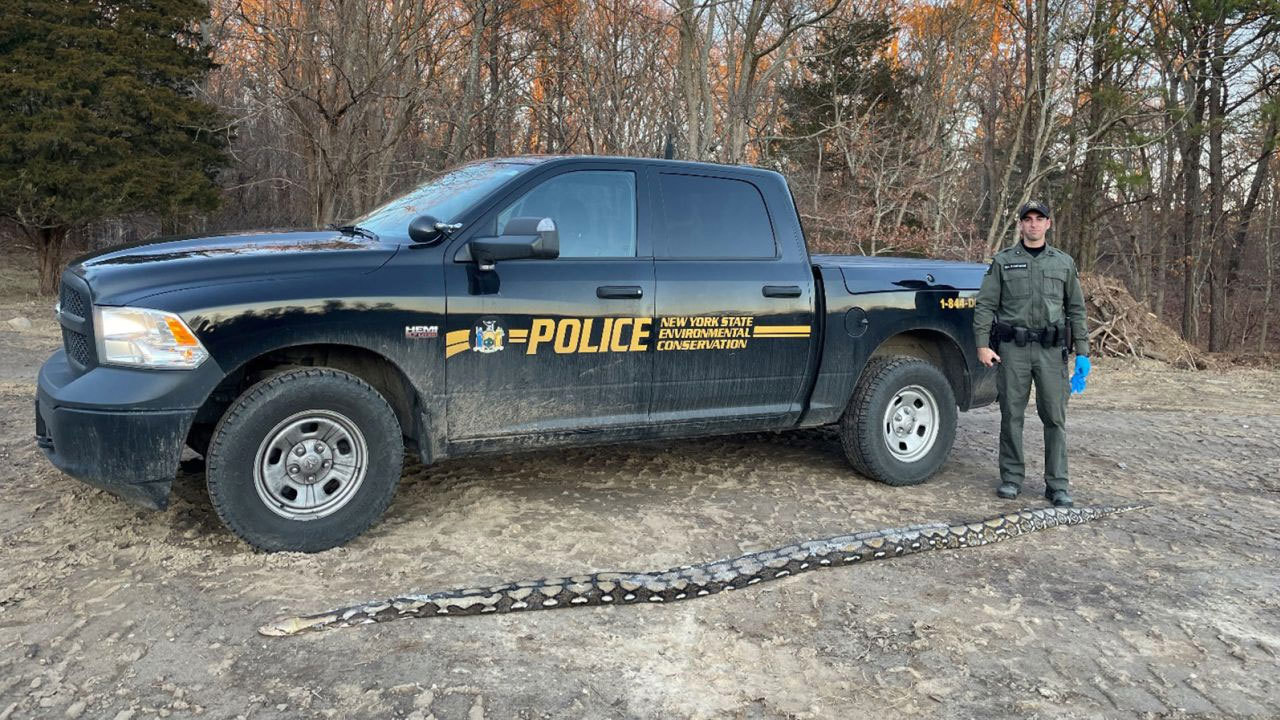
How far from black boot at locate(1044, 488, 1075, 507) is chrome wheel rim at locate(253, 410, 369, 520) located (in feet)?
13.2

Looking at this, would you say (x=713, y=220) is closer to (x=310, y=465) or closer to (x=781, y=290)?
(x=781, y=290)

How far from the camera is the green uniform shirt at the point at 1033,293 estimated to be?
5.23 meters

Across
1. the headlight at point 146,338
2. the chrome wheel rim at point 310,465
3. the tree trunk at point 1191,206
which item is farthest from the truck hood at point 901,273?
the tree trunk at point 1191,206

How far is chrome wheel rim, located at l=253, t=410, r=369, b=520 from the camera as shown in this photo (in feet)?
12.3

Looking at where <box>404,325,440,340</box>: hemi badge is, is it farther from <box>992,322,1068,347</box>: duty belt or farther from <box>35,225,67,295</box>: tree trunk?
<box>35,225,67,295</box>: tree trunk

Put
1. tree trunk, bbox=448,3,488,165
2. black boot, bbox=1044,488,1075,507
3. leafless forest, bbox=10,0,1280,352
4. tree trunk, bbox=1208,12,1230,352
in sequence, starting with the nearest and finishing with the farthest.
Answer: black boot, bbox=1044,488,1075,507 < leafless forest, bbox=10,0,1280,352 < tree trunk, bbox=448,3,488,165 < tree trunk, bbox=1208,12,1230,352

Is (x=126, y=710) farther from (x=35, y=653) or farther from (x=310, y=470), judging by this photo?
(x=310, y=470)

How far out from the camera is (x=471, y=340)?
4.07 m

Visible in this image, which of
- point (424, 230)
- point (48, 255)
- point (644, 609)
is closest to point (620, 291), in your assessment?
point (424, 230)

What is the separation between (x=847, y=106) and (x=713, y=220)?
18.7 metres

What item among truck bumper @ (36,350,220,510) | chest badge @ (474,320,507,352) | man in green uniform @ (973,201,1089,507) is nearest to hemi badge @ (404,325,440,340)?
chest badge @ (474,320,507,352)

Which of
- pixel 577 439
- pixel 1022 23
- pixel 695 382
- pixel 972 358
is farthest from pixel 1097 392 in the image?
pixel 1022 23

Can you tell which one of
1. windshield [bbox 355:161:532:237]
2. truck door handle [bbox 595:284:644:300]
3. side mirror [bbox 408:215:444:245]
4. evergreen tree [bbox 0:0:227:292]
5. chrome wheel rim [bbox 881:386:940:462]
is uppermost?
evergreen tree [bbox 0:0:227:292]

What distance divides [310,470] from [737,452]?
3.16m
